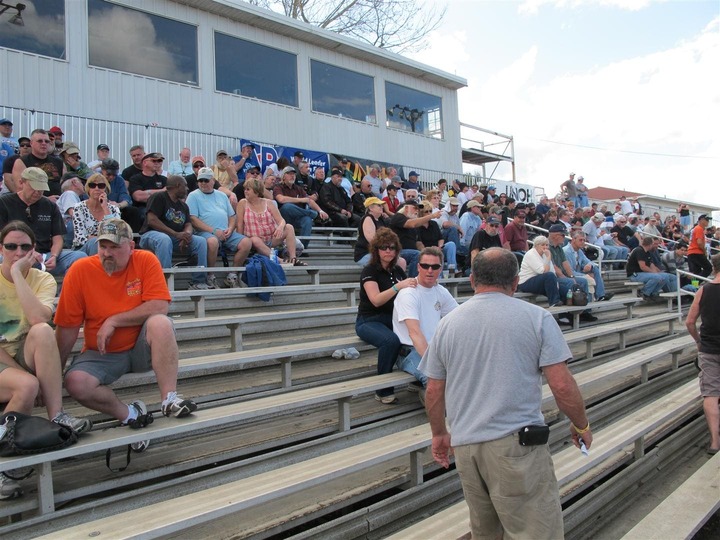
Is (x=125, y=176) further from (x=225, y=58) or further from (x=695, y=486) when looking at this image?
(x=695, y=486)

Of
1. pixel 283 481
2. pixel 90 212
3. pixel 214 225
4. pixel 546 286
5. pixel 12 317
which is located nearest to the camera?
pixel 283 481

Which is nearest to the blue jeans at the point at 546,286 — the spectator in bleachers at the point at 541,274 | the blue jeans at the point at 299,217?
the spectator in bleachers at the point at 541,274

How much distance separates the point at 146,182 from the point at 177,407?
14.2 ft

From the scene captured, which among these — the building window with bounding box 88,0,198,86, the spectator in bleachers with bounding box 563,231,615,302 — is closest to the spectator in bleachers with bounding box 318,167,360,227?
the spectator in bleachers with bounding box 563,231,615,302

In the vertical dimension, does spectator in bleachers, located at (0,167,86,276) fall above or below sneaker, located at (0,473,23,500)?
above

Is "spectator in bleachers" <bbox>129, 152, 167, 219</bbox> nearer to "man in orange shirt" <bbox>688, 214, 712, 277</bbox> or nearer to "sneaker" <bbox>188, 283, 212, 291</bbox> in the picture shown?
"sneaker" <bbox>188, 283, 212, 291</bbox>

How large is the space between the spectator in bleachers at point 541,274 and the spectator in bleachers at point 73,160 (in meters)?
5.69

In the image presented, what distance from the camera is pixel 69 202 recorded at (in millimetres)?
5043

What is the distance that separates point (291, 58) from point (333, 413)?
1054 cm

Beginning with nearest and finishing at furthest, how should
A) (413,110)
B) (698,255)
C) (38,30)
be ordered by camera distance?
(38,30) < (698,255) < (413,110)

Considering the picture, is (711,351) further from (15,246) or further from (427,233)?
(15,246)

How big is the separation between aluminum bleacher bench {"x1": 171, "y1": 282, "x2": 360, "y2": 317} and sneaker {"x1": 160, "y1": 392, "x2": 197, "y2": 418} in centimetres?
172

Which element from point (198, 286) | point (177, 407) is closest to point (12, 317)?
point (177, 407)

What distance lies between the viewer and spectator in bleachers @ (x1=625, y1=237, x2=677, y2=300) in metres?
9.23
